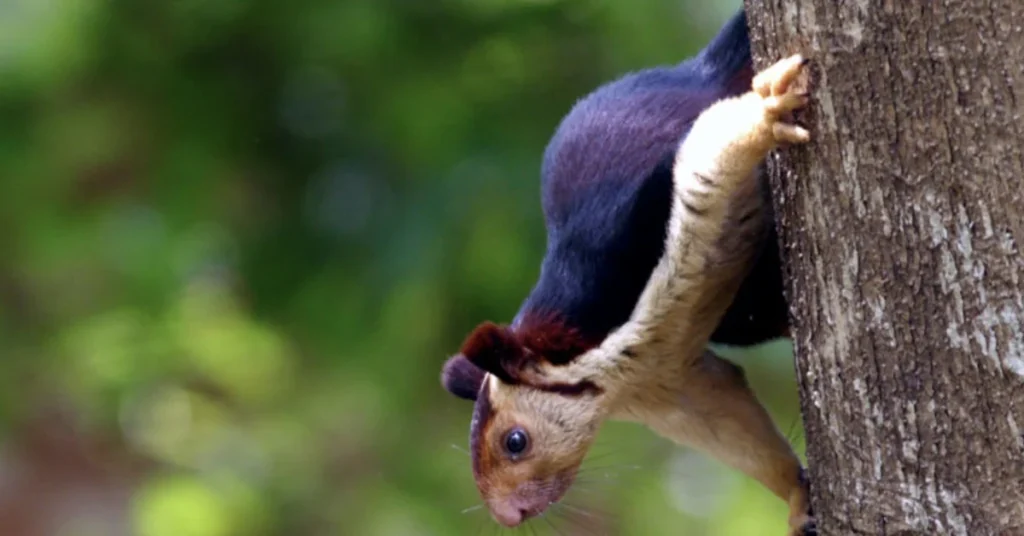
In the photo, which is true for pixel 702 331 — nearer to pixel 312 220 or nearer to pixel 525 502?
pixel 525 502

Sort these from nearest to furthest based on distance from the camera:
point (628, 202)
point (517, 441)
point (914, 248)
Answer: point (914, 248) → point (628, 202) → point (517, 441)

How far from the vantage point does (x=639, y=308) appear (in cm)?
166

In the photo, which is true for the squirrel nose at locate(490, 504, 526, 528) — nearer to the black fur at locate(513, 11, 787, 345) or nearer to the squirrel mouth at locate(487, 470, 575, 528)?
the squirrel mouth at locate(487, 470, 575, 528)

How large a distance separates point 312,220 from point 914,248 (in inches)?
77.0

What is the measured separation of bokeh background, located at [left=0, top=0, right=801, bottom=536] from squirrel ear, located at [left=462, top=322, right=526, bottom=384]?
1117 millimetres

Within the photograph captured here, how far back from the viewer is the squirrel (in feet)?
5.20

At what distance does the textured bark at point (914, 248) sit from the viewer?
126 centimetres

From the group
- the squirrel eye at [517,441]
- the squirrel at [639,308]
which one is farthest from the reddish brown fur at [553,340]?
the squirrel eye at [517,441]

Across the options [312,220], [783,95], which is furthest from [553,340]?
[312,220]

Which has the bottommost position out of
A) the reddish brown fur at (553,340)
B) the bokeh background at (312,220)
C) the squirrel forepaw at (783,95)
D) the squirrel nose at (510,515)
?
the squirrel nose at (510,515)

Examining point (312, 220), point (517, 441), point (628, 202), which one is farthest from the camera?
point (312, 220)

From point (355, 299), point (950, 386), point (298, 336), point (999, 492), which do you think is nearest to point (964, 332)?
point (950, 386)

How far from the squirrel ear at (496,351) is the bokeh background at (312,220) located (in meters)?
1.12

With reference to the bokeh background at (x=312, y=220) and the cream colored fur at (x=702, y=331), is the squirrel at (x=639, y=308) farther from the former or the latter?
the bokeh background at (x=312, y=220)
